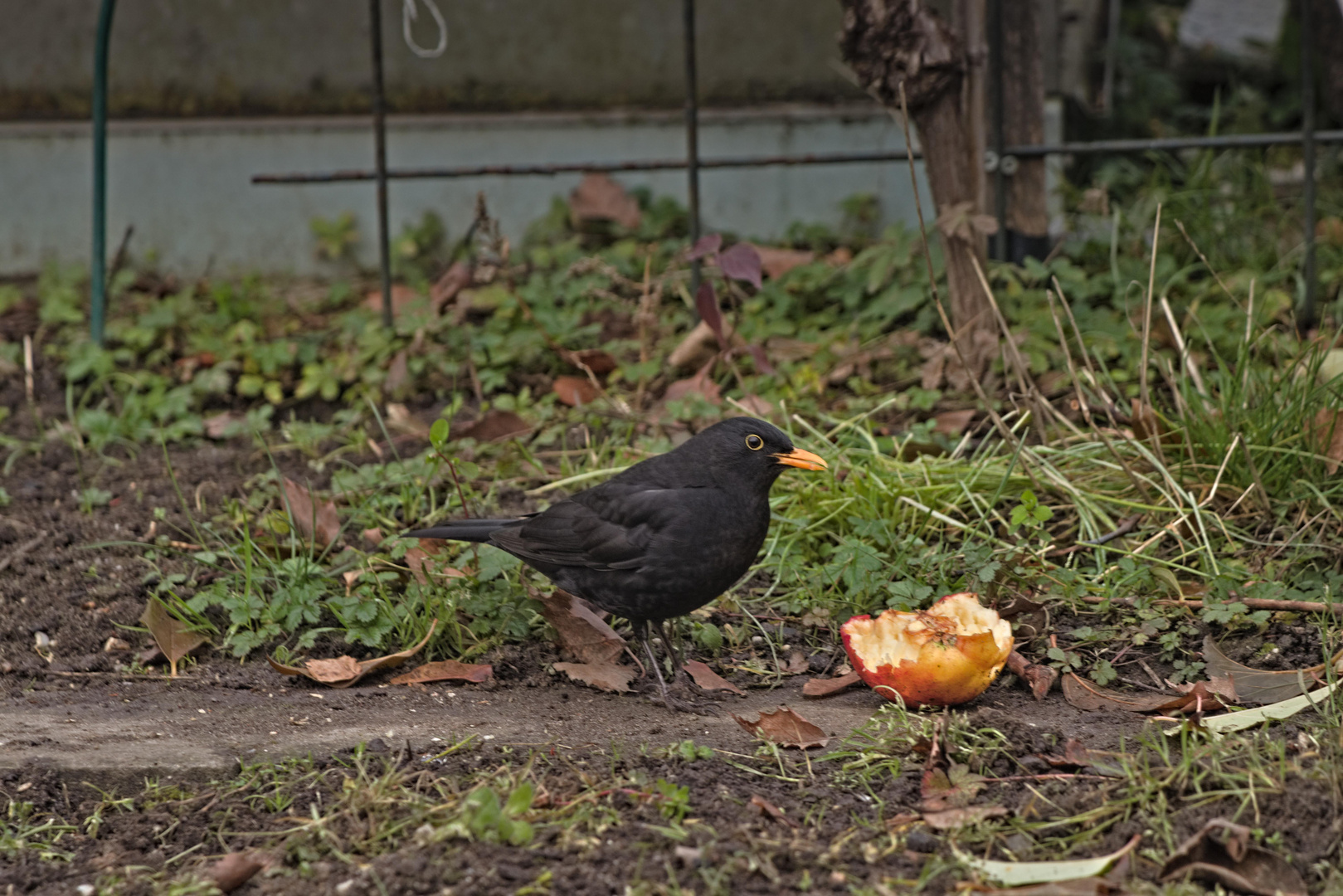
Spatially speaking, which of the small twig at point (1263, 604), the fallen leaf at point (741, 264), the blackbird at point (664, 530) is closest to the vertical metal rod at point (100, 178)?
the fallen leaf at point (741, 264)

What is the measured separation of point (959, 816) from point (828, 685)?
2.47 ft

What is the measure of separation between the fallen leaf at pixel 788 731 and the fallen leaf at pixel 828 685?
307mm

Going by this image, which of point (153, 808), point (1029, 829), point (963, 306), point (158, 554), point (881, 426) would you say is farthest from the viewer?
point (963, 306)

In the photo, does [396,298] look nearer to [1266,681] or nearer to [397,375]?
[397,375]

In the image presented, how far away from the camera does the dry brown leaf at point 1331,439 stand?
354 cm

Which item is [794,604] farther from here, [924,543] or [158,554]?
[158,554]

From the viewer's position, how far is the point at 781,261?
5.81 meters

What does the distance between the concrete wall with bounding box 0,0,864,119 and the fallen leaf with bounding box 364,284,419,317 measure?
1037mm

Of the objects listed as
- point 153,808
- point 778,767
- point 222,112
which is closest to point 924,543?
point 778,767

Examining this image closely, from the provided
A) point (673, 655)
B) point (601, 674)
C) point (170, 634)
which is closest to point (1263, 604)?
point (673, 655)

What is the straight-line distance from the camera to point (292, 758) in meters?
2.58

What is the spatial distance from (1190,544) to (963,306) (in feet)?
4.76

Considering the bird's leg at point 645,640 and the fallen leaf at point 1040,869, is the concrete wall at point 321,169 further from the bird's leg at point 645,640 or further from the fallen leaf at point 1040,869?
the fallen leaf at point 1040,869

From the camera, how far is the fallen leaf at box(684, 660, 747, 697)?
10.2 feet
